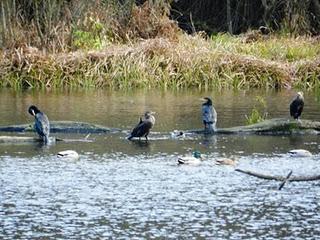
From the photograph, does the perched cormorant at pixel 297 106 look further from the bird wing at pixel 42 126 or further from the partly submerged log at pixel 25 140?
Answer: the bird wing at pixel 42 126

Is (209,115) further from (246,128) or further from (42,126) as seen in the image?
(42,126)

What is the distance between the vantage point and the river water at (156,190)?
1255 cm

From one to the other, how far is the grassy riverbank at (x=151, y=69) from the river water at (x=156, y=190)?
8.53 meters

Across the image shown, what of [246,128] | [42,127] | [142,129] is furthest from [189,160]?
[246,128]

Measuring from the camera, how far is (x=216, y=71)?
32.2 metres

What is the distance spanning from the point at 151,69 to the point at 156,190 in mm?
17221

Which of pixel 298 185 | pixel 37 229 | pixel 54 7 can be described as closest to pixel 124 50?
pixel 54 7

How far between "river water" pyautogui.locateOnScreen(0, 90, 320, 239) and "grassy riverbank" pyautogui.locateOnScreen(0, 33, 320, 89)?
8533mm

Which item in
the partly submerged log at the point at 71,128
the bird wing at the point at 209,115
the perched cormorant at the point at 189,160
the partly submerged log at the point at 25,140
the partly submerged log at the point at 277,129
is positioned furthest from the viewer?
the partly submerged log at the point at 71,128

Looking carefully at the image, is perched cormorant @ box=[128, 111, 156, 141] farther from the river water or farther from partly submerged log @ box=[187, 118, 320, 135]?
partly submerged log @ box=[187, 118, 320, 135]

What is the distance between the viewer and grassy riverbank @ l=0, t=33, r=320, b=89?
3139cm

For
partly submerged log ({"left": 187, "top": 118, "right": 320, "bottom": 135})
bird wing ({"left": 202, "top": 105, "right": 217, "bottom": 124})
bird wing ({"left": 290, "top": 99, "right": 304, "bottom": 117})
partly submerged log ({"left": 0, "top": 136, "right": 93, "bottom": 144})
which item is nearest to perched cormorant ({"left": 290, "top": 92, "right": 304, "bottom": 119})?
bird wing ({"left": 290, "top": 99, "right": 304, "bottom": 117})

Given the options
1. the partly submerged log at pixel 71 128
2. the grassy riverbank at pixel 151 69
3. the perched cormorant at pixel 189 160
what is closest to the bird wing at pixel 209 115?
the partly submerged log at pixel 71 128

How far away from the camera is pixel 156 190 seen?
14773 millimetres
